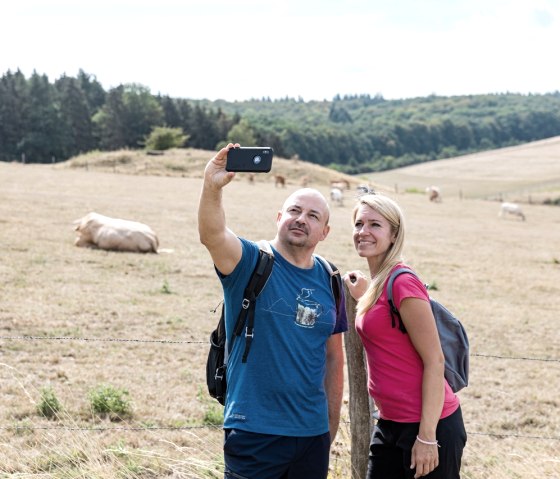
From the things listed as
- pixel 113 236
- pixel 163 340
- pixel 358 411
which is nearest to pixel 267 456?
pixel 358 411

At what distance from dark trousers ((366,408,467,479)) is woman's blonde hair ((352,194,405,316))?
0.58 meters

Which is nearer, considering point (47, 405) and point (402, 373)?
point (402, 373)

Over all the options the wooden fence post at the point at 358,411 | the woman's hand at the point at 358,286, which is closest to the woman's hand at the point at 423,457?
the woman's hand at the point at 358,286

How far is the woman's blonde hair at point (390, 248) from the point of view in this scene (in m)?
3.31

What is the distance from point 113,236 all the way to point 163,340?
713 cm

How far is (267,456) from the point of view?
10.1ft

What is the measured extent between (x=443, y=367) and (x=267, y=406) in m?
0.84

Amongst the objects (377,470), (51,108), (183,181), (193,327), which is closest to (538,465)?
(377,470)

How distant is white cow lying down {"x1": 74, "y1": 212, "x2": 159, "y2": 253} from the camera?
15.7 metres

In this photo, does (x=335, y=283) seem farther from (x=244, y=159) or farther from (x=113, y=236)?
(x=113, y=236)

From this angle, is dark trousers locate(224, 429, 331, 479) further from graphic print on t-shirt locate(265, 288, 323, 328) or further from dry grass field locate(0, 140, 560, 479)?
dry grass field locate(0, 140, 560, 479)

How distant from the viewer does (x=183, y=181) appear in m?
42.6

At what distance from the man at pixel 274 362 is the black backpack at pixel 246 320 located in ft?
0.10

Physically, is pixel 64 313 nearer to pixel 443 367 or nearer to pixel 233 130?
pixel 443 367
